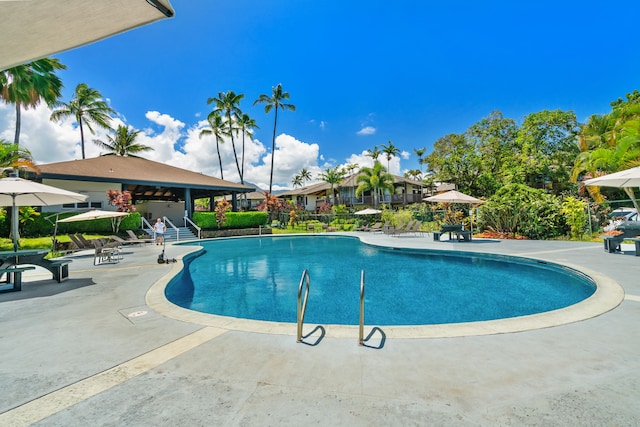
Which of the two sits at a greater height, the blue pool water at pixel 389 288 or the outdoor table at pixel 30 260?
the outdoor table at pixel 30 260

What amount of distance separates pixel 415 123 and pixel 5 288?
33.4m

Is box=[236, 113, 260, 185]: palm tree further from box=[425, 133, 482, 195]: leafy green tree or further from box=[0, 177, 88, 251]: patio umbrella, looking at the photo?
box=[0, 177, 88, 251]: patio umbrella

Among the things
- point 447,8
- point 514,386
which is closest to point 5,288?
point 514,386

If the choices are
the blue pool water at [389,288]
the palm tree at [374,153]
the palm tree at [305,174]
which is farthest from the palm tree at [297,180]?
the blue pool water at [389,288]

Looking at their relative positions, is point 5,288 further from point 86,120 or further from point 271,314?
point 86,120

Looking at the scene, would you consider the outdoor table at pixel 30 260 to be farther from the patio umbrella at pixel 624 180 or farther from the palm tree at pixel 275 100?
the palm tree at pixel 275 100

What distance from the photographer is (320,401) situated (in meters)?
2.12

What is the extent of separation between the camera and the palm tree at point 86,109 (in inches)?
1119

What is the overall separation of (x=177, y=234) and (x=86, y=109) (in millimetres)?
22126

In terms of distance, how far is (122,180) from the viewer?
18.8 metres

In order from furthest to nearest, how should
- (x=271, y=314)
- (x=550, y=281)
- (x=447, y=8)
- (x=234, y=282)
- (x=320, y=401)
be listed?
(x=447, y=8) < (x=234, y=282) < (x=550, y=281) < (x=271, y=314) < (x=320, y=401)

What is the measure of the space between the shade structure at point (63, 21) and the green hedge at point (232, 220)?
20.9 meters

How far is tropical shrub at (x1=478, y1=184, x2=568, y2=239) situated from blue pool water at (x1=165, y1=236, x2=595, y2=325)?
6.17m

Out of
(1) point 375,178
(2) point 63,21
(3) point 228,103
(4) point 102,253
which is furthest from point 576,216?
(3) point 228,103
